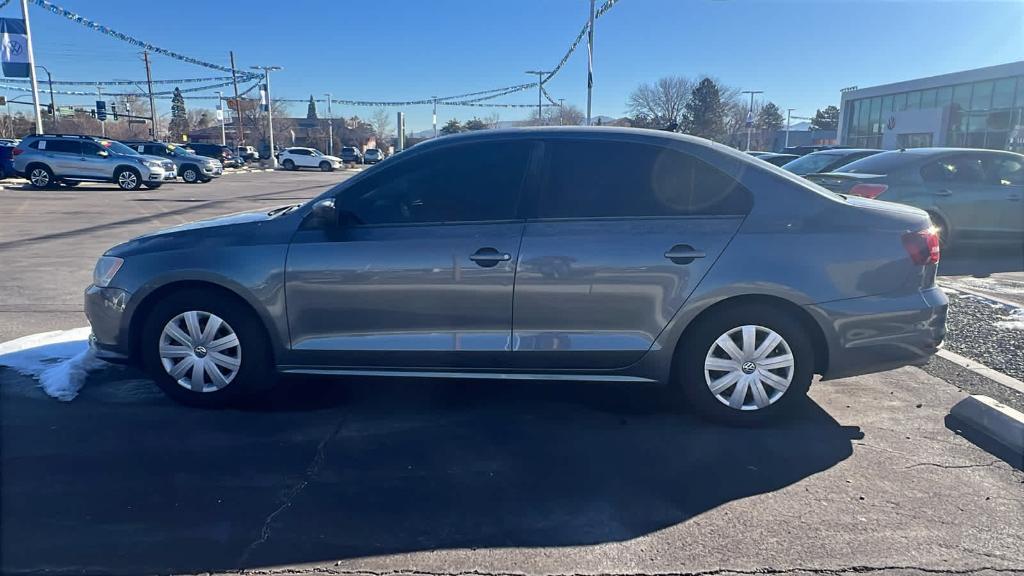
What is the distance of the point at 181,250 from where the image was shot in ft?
13.5

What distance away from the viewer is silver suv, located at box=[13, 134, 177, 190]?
2244 centimetres

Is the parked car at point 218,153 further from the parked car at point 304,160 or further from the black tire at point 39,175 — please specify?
the black tire at point 39,175

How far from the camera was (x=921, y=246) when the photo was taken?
3.97 m

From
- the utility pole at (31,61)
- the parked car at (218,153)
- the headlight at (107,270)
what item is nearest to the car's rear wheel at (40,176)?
the utility pole at (31,61)

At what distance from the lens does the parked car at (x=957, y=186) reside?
9359 millimetres

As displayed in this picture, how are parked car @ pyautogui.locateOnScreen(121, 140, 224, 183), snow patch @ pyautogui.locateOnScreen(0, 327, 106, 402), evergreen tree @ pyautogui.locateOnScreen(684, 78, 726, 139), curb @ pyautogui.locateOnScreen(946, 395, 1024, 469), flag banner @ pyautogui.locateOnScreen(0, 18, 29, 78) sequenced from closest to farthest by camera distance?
curb @ pyautogui.locateOnScreen(946, 395, 1024, 469) < snow patch @ pyautogui.locateOnScreen(0, 327, 106, 402) < flag banner @ pyautogui.locateOnScreen(0, 18, 29, 78) < parked car @ pyautogui.locateOnScreen(121, 140, 224, 183) < evergreen tree @ pyautogui.locateOnScreen(684, 78, 726, 139)

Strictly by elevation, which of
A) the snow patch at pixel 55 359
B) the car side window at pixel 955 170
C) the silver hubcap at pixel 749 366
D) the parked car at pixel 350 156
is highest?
the parked car at pixel 350 156

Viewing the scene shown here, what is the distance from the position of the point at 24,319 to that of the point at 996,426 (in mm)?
7605

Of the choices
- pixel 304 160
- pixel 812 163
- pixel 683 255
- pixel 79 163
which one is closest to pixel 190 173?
pixel 79 163

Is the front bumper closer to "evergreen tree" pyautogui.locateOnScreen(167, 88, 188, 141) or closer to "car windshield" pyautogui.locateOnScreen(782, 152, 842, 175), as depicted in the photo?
"car windshield" pyautogui.locateOnScreen(782, 152, 842, 175)

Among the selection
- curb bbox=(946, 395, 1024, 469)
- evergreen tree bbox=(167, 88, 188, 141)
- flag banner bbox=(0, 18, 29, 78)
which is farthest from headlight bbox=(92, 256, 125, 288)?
evergreen tree bbox=(167, 88, 188, 141)

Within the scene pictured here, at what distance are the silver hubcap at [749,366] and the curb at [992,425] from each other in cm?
113

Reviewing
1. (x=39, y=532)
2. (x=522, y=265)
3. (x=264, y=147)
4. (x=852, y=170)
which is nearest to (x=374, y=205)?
(x=522, y=265)

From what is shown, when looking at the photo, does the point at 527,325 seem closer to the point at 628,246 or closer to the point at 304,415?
the point at 628,246
